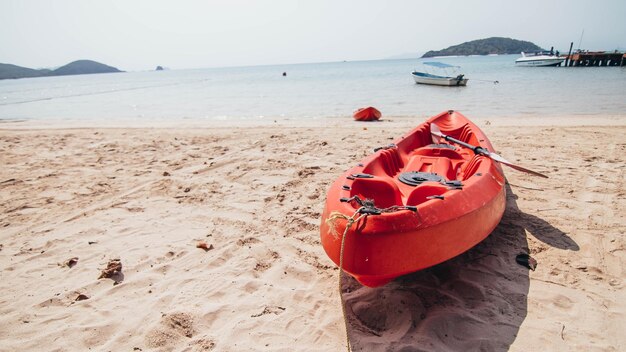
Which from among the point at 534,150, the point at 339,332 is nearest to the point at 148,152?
the point at 339,332

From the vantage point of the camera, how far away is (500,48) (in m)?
132

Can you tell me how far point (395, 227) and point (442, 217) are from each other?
411 mm

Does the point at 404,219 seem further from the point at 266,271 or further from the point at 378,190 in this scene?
the point at 266,271

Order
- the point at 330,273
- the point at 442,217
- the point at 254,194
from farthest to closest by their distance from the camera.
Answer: the point at 254,194
the point at 330,273
the point at 442,217

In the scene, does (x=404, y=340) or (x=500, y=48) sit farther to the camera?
(x=500, y=48)

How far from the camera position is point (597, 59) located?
37.5 m

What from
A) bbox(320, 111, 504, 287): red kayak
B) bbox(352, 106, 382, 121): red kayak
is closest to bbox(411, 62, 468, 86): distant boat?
bbox(352, 106, 382, 121): red kayak

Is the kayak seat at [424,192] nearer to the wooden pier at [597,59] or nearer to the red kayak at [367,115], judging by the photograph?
the red kayak at [367,115]

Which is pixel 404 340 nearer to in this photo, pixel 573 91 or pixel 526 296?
pixel 526 296

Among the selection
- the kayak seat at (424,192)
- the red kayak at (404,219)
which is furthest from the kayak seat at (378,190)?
the kayak seat at (424,192)

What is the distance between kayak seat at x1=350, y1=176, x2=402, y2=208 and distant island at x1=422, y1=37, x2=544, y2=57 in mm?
155334

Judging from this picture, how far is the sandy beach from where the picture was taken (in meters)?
2.37

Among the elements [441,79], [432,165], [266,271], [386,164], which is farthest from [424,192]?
[441,79]

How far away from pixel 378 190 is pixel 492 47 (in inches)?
6151
